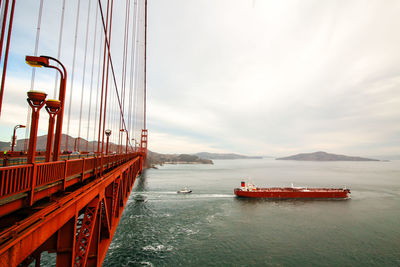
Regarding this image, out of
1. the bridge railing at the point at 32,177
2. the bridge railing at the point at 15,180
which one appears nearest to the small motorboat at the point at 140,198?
the bridge railing at the point at 32,177

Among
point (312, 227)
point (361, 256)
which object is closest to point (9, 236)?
point (361, 256)

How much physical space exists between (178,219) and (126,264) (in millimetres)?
11407

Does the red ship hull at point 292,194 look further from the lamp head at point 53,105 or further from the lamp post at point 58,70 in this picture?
the lamp head at point 53,105

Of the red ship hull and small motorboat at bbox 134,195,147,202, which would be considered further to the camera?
the red ship hull

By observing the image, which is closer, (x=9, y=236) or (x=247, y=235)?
(x=9, y=236)

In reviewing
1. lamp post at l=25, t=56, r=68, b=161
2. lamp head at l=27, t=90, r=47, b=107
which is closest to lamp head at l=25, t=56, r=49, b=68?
lamp post at l=25, t=56, r=68, b=161

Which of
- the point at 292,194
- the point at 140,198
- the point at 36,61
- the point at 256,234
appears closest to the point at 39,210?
the point at 36,61

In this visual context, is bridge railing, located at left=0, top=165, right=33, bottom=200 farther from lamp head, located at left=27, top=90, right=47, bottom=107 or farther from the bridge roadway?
lamp head, located at left=27, top=90, right=47, bottom=107

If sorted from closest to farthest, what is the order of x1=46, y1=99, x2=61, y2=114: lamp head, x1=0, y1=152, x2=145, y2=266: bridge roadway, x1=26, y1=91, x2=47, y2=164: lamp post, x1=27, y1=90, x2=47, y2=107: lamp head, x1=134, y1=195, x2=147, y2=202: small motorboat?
x1=0, y1=152, x2=145, y2=266: bridge roadway
x1=26, y1=91, x2=47, y2=164: lamp post
x1=27, y1=90, x2=47, y2=107: lamp head
x1=46, y1=99, x2=61, y2=114: lamp head
x1=134, y1=195, x2=147, y2=202: small motorboat

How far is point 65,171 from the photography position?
526 centimetres

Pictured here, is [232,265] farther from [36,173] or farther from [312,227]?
[36,173]

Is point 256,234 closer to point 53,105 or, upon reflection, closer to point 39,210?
point 39,210

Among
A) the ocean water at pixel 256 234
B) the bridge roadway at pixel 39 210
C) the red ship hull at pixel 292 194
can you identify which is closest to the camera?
the bridge roadway at pixel 39 210

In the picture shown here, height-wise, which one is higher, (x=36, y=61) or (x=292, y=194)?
(x=36, y=61)
